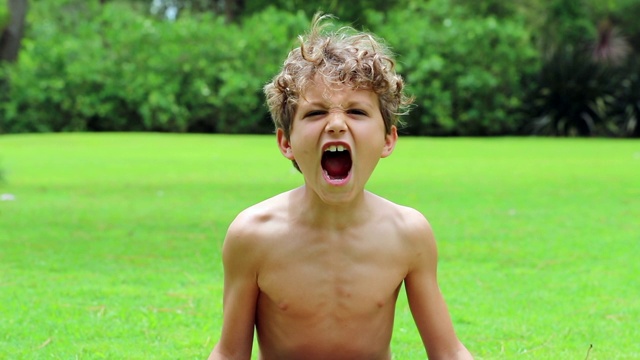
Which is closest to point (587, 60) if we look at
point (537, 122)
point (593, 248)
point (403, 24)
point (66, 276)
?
point (537, 122)

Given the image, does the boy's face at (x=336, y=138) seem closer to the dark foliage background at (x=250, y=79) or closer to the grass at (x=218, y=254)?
the grass at (x=218, y=254)

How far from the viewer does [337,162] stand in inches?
113

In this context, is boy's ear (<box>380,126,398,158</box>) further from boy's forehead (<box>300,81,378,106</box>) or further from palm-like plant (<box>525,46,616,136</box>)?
palm-like plant (<box>525,46,616,136</box>)

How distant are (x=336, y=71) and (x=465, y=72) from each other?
80.4ft

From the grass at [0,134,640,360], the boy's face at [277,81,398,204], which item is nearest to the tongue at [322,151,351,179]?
the boy's face at [277,81,398,204]

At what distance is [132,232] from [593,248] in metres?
3.34

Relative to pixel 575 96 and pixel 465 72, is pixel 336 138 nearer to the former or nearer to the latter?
pixel 575 96

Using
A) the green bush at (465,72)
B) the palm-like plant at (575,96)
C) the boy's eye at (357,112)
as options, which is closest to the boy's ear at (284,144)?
the boy's eye at (357,112)

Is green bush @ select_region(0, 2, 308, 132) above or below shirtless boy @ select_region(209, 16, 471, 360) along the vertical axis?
below

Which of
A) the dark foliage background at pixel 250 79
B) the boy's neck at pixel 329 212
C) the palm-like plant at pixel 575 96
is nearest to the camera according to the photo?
the boy's neck at pixel 329 212

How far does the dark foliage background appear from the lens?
83.0 ft

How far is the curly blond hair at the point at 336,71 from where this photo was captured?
2.88 meters

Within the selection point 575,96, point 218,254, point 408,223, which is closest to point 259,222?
point 408,223

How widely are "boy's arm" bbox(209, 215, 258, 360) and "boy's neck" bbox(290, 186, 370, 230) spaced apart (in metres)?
0.17
